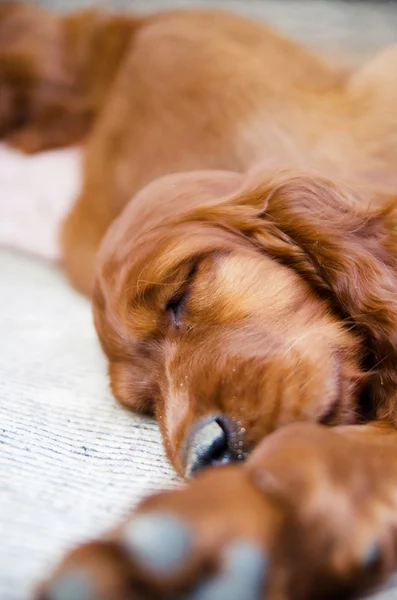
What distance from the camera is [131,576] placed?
0.63 m

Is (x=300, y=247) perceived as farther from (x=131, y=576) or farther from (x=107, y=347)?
(x=131, y=576)

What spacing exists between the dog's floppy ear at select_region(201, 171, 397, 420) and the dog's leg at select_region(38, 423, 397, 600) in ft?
1.26

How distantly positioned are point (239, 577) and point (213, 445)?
0.39 metres

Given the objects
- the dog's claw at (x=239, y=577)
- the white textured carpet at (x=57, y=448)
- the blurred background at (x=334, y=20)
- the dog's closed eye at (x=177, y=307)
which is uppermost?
the dog's claw at (x=239, y=577)

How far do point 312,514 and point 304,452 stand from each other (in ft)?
0.33

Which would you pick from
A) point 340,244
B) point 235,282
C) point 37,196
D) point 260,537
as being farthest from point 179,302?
point 37,196

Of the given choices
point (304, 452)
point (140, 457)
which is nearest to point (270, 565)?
point (304, 452)

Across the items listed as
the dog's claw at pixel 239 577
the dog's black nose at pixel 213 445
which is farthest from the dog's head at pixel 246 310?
the dog's claw at pixel 239 577

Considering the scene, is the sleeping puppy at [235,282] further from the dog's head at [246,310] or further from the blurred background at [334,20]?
the blurred background at [334,20]

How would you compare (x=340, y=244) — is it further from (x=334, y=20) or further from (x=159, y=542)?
(x=334, y=20)

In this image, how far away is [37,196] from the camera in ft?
8.84

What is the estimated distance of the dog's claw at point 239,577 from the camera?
0.64m

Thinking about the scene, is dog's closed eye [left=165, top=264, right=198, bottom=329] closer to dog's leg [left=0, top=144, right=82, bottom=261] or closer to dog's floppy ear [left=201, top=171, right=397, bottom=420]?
dog's floppy ear [left=201, top=171, right=397, bottom=420]

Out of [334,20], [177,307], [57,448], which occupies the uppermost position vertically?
[334,20]
